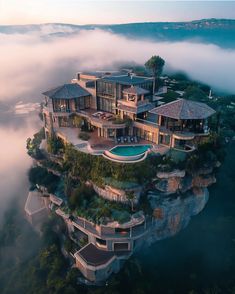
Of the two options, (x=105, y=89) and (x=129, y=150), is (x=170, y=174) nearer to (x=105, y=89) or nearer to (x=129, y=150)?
(x=129, y=150)

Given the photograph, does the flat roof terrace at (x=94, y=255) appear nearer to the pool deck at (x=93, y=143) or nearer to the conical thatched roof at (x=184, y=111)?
the pool deck at (x=93, y=143)

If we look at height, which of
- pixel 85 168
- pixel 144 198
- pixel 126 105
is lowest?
pixel 144 198

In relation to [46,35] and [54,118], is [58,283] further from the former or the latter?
[46,35]

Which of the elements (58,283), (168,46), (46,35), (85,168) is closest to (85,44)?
(46,35)

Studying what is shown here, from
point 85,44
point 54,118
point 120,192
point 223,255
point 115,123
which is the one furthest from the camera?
point 85,44

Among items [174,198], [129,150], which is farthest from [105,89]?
[174,198]

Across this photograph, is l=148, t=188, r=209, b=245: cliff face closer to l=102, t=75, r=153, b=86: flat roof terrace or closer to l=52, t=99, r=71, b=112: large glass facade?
l=102, t=75, r=153, b=86: flat roof terrace
